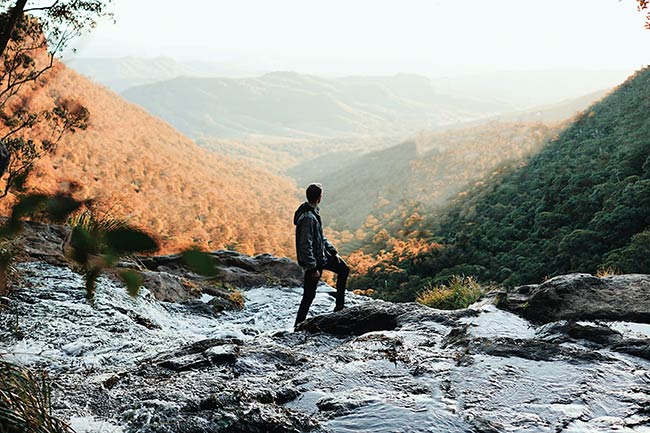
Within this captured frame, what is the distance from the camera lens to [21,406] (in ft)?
7.60

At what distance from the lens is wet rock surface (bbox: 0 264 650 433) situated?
3.38 m

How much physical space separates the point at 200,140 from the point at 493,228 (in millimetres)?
143086

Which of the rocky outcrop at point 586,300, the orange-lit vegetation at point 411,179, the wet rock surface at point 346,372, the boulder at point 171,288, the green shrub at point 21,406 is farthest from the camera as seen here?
the orange-lit vegetation at point 411,179

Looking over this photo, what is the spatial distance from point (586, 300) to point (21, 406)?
5563 mm

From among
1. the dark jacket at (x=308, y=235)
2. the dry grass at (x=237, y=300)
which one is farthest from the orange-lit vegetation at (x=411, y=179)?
the dark jacket at (x=308, y=235)

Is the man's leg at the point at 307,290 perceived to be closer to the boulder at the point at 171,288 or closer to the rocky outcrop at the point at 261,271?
the boulder at the point at 171,288

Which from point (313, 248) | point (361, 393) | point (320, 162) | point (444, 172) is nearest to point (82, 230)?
point (361, 393)

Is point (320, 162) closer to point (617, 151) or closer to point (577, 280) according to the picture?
point (617, 151)

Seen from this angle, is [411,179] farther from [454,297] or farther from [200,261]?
[200,261]

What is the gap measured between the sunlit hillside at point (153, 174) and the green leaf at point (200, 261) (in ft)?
71.9

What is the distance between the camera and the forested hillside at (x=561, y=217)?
1703 centimetres

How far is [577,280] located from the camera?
645 cm

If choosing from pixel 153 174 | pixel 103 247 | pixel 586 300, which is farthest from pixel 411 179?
pixel 103 247

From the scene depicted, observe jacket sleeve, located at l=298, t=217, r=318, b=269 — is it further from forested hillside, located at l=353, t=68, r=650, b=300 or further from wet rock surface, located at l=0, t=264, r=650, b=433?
forested hillside, located at l=353, t=68, r=650, b=300
